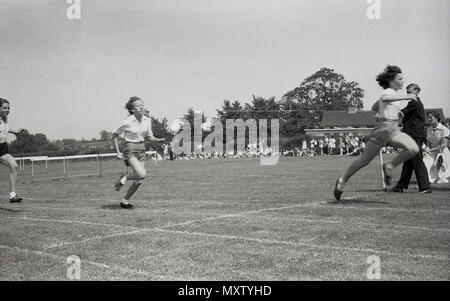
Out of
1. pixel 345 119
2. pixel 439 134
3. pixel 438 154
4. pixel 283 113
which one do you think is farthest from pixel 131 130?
pixel 345 119

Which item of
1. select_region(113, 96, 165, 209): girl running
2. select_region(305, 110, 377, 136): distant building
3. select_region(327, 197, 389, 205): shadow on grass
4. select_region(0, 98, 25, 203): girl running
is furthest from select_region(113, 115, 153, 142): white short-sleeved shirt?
select_region(305, 110, 377, 136): distant building

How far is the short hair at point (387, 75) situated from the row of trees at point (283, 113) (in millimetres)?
25725

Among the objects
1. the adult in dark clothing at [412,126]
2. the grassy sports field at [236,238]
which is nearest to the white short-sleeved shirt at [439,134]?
the adult in dark clothing at [412,126]

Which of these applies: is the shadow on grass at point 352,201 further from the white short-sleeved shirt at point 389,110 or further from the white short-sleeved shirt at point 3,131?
the white short-sleeved shirt at point 3,131

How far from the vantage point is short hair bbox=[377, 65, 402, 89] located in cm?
863

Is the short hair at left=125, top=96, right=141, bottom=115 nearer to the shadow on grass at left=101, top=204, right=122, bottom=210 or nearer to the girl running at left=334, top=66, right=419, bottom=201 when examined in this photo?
the shadow on grass at left=101, top=204, right=122, bottom=210

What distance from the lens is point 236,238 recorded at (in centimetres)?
609

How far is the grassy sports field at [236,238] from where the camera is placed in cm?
459

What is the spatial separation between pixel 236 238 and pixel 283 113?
263 ft

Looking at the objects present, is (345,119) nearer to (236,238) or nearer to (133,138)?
(133,138)

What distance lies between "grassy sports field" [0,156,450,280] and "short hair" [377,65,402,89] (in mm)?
2180

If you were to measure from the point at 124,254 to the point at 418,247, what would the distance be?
3239 millimetres

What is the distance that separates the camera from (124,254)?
5383 millimetres
